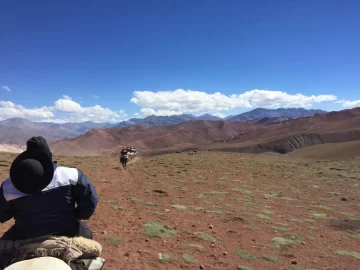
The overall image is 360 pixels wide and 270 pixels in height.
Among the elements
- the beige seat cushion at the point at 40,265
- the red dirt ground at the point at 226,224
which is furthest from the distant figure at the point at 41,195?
the red dirt ground at the point at 226,224

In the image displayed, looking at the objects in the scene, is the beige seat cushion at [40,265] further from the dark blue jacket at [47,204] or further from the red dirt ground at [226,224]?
the red dirt ground at [226,224]

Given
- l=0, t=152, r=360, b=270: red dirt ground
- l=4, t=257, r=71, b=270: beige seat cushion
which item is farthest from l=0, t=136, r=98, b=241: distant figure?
l=0, t=152, r=360, b=270: red dirt ground

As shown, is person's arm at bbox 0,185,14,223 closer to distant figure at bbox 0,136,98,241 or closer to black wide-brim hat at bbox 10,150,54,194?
distant figure at bbox 0,136,98,241

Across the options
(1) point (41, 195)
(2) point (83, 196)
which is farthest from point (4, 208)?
(2) point (83, 196)

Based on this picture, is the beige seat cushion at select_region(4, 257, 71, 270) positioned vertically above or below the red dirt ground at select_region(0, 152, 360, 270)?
above

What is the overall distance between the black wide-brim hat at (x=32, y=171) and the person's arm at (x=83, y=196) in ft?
1.52

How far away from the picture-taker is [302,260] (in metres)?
8.64

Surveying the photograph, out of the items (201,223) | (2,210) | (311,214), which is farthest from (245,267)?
(311,214)

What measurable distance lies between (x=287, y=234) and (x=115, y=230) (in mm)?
6095

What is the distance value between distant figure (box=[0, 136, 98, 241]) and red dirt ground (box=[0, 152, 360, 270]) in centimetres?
320

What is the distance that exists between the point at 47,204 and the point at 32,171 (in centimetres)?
58

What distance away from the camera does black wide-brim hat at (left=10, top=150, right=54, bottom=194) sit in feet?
13.2

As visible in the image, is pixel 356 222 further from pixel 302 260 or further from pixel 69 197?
pixel 69 197

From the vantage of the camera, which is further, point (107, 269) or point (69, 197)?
point (107, 269)
